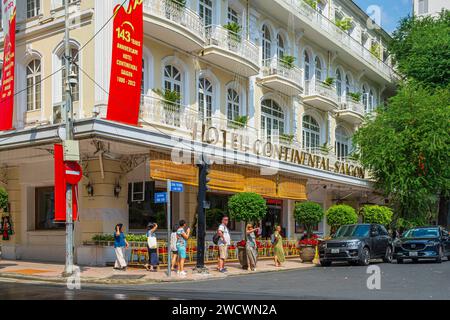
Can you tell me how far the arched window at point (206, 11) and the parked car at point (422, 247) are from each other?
12438mm

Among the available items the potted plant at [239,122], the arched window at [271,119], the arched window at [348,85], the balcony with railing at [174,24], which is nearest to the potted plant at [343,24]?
the arched window at [348,85]

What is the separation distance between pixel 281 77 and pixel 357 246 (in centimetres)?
1082

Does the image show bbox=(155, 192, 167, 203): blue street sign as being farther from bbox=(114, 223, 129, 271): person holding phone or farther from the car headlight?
the car headlight

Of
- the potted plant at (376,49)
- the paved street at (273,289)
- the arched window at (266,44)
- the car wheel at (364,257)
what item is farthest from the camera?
the potted plant at (376,49)

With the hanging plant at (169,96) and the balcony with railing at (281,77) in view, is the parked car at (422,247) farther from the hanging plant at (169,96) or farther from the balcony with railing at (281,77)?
the hanging plant at (169,96)

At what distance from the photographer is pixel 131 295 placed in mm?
12641

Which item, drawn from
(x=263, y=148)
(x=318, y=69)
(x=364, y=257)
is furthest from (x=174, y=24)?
(x=318, y=69)

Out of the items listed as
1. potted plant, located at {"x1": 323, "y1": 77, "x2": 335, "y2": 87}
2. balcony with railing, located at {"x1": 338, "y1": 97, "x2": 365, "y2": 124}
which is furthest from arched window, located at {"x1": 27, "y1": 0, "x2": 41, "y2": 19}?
balcony with railing, located at {"x1": 338, "y1": 97, "x2": 365, "y2": 124}

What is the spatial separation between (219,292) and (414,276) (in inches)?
277

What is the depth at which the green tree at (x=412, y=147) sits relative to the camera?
31.9m

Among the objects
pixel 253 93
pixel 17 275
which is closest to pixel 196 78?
pixel 253 93

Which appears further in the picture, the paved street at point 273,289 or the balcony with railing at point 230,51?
the balcony with railing at point 230,51

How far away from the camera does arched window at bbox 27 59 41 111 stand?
2352 centimetres

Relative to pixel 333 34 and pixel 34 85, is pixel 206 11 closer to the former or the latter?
pixel 34 85
